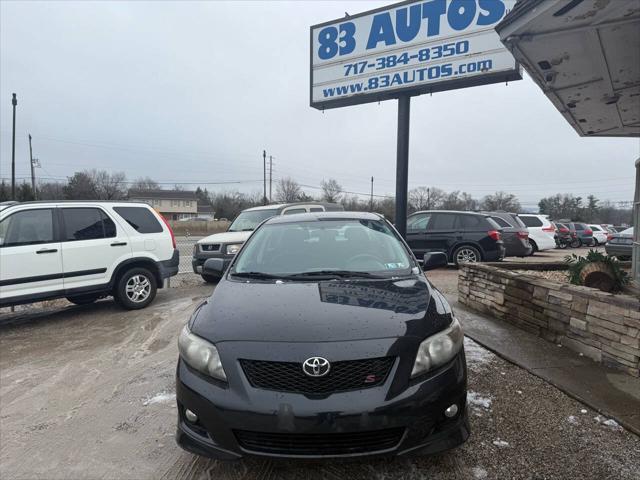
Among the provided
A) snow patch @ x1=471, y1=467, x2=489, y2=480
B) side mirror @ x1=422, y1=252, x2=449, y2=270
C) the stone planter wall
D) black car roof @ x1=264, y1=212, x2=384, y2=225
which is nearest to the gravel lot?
snow patch @ x1=471, y1=467, x2=489, y2=480

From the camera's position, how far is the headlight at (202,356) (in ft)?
7.47

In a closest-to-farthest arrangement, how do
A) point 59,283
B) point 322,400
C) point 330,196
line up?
point 322,400 → point 59,283 → point 330,196

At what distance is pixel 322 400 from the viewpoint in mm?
2084

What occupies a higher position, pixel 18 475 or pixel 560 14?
pixel 560 14

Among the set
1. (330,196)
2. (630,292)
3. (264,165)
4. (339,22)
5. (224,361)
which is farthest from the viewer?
(330,196)

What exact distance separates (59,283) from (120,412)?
3.74 metres

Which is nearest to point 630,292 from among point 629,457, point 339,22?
point 629,457

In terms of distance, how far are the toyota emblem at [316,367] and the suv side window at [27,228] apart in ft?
18.9

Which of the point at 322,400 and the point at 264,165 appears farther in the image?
the point at 264,165

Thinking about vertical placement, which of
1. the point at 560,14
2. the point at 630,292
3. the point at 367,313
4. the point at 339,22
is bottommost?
the point at 630,292

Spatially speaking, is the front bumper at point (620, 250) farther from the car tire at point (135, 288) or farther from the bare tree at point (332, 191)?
the bare tree at point (332, 191)

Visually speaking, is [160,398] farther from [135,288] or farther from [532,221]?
[532,221]

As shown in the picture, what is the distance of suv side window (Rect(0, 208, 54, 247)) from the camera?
5883 millimetres

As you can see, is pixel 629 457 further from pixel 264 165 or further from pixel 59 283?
pixel 264 165
